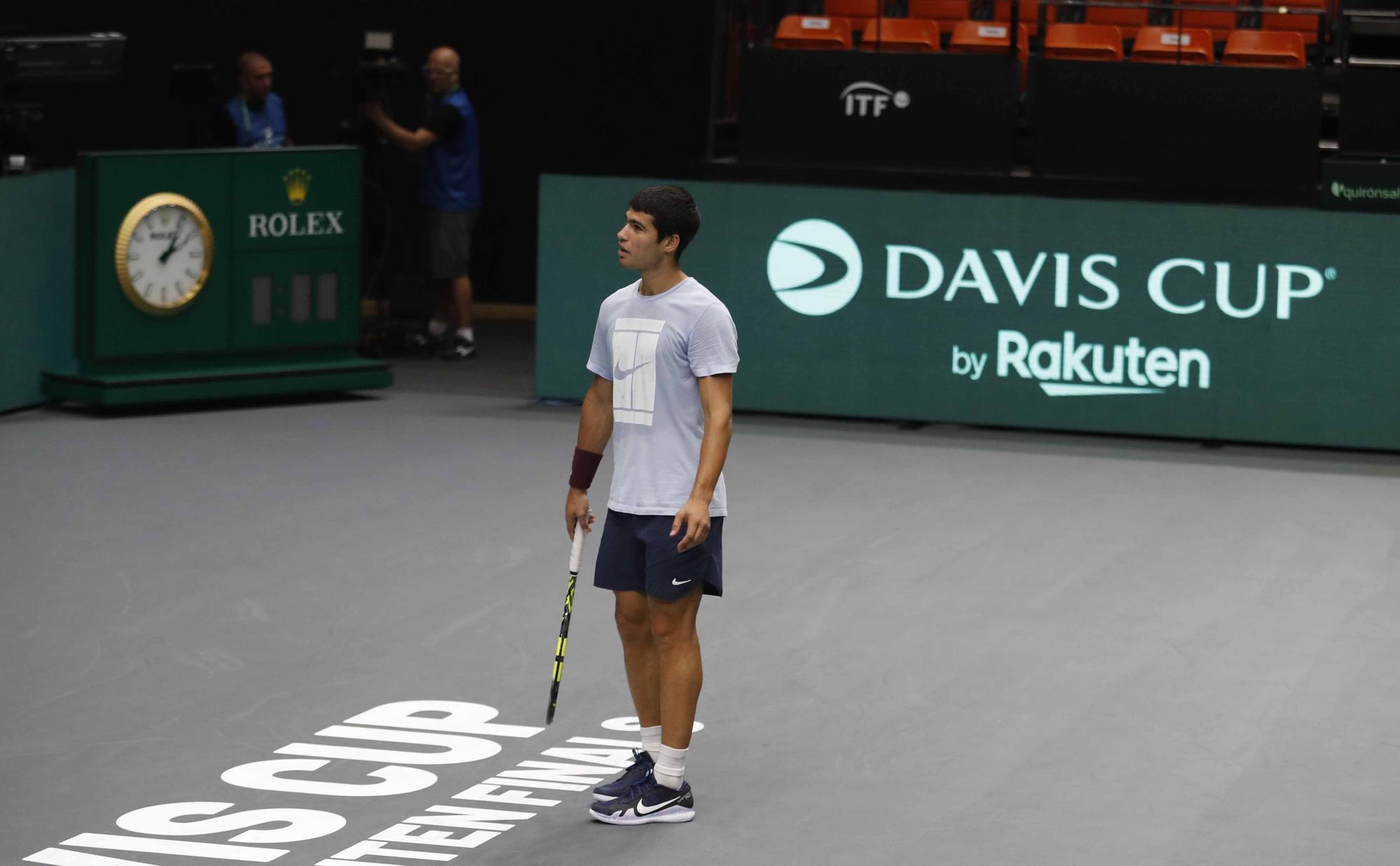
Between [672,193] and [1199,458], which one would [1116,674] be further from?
[1199,458]

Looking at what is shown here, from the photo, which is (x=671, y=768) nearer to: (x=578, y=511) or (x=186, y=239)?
(x=578, y=511)

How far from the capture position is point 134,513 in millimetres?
11070

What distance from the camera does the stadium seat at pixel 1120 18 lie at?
1622 cm

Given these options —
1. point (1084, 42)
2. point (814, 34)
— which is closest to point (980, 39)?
point (1084, 42)

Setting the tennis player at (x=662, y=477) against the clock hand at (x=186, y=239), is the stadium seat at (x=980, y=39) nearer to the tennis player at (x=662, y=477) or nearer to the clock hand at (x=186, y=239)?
the clock hand at (x=186, y=239)

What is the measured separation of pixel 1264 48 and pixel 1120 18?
1.48 m

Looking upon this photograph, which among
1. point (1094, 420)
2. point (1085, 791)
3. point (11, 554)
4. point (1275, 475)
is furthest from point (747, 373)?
point (1085, 791)

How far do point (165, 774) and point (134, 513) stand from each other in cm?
438

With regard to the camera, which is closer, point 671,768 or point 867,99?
point 671,768

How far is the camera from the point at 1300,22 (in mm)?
15523

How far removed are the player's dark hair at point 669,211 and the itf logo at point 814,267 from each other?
7567mm

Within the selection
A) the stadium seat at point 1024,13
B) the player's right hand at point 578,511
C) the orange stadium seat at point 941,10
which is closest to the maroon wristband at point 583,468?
the player's right hand at point 578,511

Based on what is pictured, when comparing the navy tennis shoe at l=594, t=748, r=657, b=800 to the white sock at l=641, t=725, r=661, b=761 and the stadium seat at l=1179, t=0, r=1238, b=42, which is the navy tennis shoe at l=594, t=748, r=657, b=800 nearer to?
the white sock at l=641, t=725, r=661, b=761

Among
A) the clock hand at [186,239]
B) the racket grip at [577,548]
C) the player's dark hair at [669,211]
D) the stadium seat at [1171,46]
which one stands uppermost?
the stadium seat at [1171,46]
